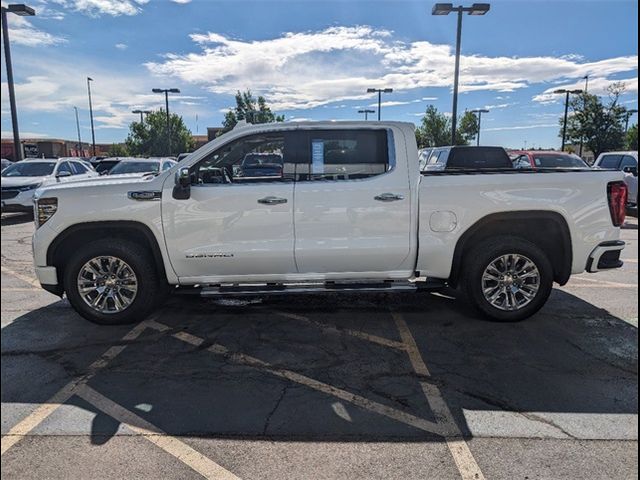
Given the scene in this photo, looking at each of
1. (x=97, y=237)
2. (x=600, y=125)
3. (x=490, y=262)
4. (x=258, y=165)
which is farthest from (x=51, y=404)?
(x=600, y=125)

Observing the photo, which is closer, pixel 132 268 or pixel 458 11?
pixel 132 268

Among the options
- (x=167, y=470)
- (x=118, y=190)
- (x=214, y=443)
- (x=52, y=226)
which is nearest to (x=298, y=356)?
(x=214, y=443)

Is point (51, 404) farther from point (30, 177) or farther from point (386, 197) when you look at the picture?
point (30, 177)

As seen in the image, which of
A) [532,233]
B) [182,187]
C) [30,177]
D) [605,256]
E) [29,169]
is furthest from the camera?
[29,169]

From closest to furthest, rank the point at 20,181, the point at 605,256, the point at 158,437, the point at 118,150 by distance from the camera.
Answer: the point at 158,437 → the point at 605,256 → the point at 20,181 → the point at 118,150

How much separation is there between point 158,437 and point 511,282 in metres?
3.58

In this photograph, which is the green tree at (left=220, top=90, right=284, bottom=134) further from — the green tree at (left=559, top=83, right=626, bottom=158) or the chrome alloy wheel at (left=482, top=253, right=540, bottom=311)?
the chrome alloy wheel at (left=482, top=253, right=540, bottom=311)

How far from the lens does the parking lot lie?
282cm

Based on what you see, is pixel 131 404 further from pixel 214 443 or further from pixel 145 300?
pixel 145 300

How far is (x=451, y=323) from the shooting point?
16.6ft

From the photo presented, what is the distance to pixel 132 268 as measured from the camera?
4859mm

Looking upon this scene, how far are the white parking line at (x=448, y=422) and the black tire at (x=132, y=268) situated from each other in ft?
8.28

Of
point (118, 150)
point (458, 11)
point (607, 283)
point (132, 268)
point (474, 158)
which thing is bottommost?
point (607, 283)

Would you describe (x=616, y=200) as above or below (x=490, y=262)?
above
